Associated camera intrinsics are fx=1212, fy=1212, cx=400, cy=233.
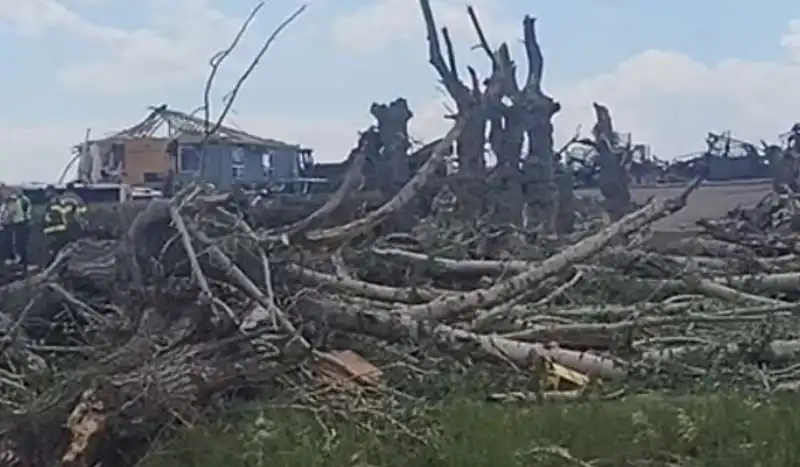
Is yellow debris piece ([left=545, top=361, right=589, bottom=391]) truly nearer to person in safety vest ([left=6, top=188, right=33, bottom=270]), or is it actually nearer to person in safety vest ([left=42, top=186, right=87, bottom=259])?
person in safety vest ([left=42, top=186, right=87, bottom=259])

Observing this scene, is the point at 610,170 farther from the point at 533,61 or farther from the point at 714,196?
the point at 714,196

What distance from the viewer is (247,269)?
22.6 feet

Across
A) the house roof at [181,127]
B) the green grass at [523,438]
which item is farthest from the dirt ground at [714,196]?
the green grass at [523,438]

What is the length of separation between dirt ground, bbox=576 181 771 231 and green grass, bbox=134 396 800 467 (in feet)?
30.3

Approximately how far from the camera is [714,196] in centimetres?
2009

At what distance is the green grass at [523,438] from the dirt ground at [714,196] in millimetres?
9236

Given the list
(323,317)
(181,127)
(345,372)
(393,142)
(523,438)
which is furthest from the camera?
(393,142)

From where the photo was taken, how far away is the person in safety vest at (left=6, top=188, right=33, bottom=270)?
36.9ft

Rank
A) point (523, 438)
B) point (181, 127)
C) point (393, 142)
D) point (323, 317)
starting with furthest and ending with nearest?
1. point (393, 142)
2. point (181, 127)
3. point (323, 317)
4. point (523, 438)

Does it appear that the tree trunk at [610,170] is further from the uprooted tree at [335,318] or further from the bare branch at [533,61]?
the uprooted tree at [335,318]

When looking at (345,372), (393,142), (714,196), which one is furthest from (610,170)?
(345,372)

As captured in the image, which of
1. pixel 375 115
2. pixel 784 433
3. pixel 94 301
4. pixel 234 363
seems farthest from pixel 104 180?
pixel 784 433

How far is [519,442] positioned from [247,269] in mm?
2581

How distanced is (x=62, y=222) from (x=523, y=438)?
6.41 meters
